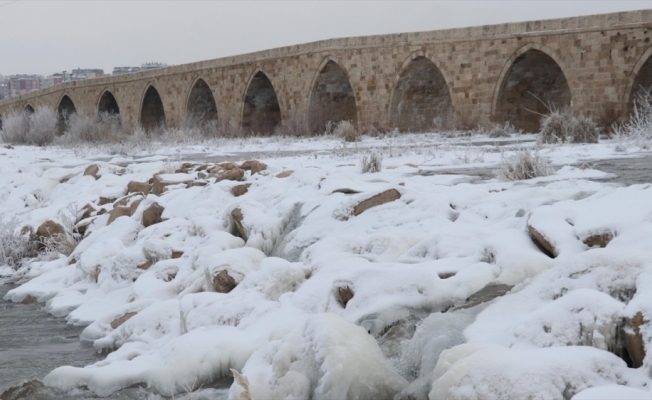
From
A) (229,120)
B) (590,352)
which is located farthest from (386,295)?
(229,120)

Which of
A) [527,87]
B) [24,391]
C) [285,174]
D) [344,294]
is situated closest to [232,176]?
[285,174]

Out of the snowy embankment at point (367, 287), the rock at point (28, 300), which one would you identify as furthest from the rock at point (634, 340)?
the rock at point (28, 300)

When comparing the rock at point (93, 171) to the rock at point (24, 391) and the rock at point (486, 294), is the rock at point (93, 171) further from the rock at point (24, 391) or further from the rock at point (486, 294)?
the rock at point (486, 294)

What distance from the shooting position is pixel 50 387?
4.02 metres

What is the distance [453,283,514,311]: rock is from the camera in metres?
3.77

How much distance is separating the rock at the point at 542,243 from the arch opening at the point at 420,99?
15.2 meters

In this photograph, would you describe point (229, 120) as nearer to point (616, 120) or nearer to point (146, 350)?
point (616, 120)

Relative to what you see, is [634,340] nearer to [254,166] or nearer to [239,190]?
A: [239,190]

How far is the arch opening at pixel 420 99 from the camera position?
778 inches

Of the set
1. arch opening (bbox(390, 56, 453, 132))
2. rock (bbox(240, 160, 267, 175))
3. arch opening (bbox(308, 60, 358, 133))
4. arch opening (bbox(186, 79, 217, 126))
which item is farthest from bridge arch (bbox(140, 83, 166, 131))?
rock (bbox(240, 160, 267, 175))

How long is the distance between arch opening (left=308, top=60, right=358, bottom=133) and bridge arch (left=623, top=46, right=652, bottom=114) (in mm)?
8521

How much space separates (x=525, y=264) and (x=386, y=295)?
815 millimetres

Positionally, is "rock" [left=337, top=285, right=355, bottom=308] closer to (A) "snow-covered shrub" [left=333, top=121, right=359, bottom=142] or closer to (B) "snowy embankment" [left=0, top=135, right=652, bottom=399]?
(B) "snowy embankment" [left=0, top=135, right=652, bottom=399]

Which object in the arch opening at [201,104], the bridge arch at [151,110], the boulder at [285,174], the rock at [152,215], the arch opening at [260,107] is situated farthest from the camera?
the bridge arch at [151,110]
